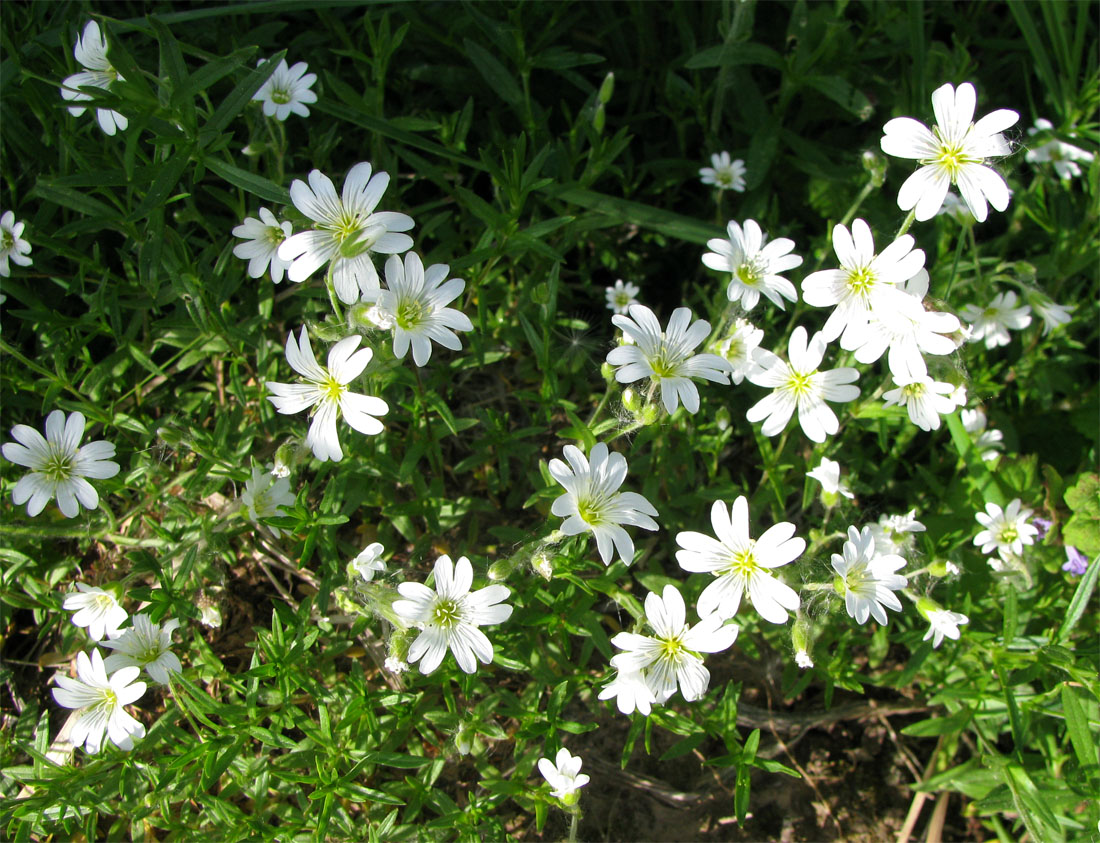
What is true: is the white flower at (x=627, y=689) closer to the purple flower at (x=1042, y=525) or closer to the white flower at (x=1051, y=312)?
the purple flower at (x=1042, y=525)

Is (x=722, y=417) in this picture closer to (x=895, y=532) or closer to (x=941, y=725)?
(x=895, y=532)

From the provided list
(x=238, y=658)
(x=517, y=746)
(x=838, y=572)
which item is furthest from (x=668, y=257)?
(x=238, y=658)

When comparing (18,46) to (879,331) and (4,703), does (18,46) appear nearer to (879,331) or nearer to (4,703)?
(4,703)

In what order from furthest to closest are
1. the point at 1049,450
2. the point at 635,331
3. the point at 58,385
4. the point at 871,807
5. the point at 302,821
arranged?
1. the point at 1049,450
2. the point at 871,807
3. the point at 58,385
4. the point at 302,821
5. the point at 635,331

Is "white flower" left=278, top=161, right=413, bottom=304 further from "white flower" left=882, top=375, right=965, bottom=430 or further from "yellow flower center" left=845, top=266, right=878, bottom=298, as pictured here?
"white flower" left=882, top=375, right=965, bottom=430

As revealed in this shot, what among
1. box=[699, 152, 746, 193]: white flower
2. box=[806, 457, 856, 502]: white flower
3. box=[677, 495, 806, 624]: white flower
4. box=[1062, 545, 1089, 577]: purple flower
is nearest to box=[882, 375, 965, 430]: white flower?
box=[806, 457, 856, 502]: white flower

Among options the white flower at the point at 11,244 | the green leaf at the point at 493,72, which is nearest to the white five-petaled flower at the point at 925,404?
the green leaf at the point at 493,72
